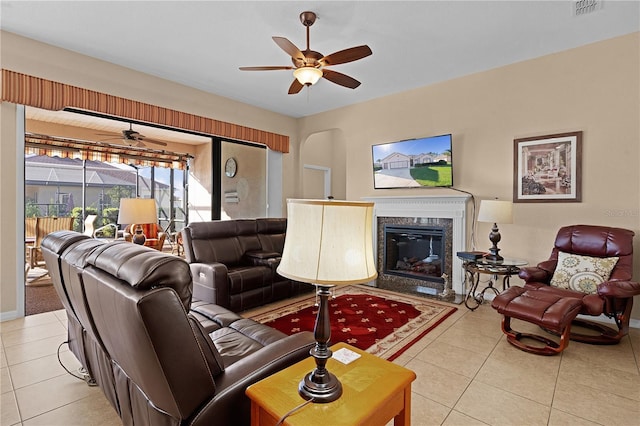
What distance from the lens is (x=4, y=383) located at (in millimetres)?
2102

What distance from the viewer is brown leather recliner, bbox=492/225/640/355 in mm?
2584

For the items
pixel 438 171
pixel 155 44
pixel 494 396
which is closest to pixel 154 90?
pixel 155 44

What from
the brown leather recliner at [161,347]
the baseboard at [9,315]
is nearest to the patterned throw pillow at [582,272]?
the brown leather recliner at [161,347]

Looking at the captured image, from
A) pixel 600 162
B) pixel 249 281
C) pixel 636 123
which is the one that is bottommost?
pixel 249 281

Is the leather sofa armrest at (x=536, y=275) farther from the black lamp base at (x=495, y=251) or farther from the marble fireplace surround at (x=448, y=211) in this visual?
the marble fireplace surround at (x=448, y=211)

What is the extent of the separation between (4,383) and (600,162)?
536 centimetres

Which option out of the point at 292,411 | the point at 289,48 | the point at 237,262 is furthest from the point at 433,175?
the point at 292,411

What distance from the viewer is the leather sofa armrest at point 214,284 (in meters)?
3.32

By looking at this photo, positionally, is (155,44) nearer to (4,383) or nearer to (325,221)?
(4,383)

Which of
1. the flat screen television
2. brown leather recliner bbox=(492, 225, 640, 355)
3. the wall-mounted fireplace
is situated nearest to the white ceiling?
the flat screen television

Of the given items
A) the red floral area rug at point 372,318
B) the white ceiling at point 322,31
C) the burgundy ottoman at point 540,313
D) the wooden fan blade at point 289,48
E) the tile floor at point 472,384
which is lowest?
the tile floor at point 472,384

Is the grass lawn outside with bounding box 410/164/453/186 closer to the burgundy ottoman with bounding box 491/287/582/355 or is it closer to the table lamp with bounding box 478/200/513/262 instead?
the table lamp with bounding box 478/200/513/262

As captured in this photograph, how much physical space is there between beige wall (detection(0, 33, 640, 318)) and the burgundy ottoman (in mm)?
1162

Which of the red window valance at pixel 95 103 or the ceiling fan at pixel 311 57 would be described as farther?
the red window valance at pixel 95 103
